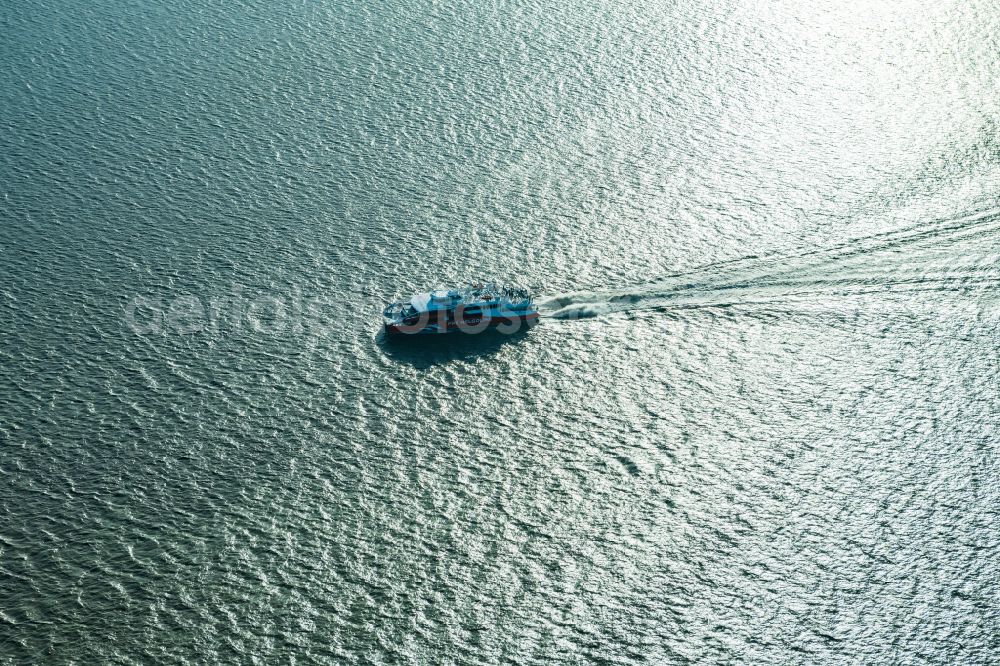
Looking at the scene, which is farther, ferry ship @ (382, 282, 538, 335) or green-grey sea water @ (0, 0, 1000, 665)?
ferry ship @ (382, 282, 538, 335)

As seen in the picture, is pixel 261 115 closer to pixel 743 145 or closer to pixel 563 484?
pixel 743 145

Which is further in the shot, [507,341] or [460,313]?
[507,341]

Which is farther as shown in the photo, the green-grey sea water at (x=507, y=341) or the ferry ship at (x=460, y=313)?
the ferry ship at (x=460, y=313)

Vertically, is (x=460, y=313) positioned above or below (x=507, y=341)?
above
